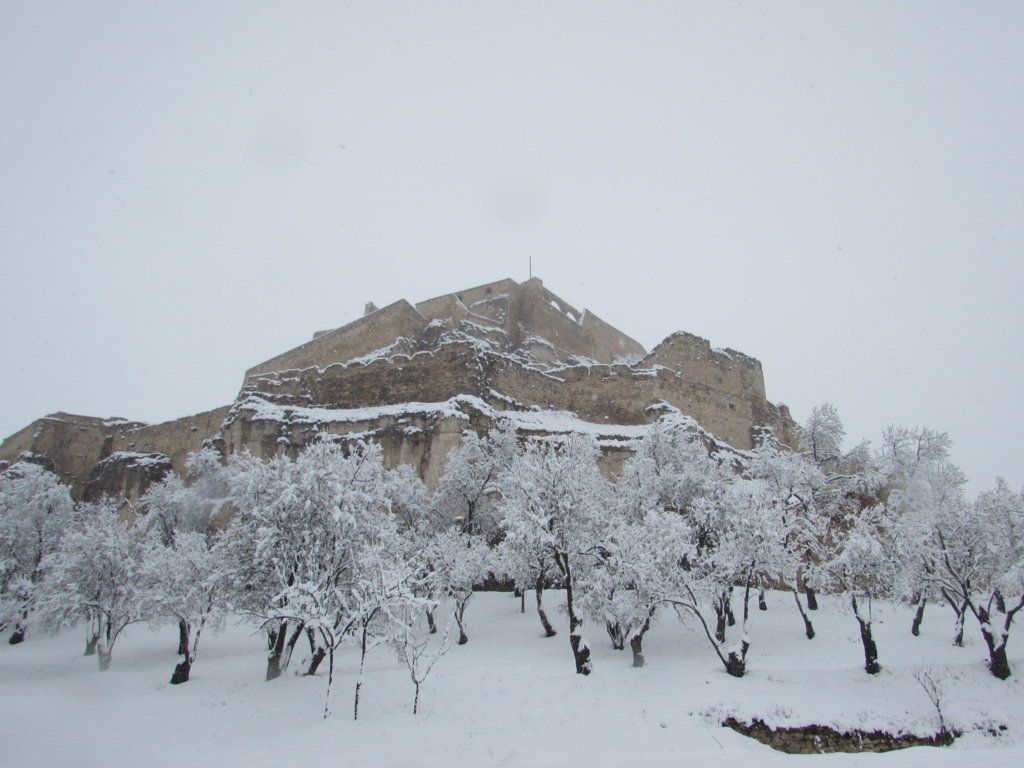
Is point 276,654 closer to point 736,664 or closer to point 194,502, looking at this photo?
point 736,664

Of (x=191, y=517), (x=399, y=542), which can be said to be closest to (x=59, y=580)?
(x=191, y=517)

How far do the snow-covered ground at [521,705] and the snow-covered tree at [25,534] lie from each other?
326cm

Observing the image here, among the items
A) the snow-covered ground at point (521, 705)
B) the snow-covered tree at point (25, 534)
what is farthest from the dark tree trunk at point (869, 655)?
the snow-covered tree at point (25, 534)

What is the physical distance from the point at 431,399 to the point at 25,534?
17.6m

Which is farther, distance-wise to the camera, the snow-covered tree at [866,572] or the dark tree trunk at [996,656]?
the snow-covered tree at [866,572]

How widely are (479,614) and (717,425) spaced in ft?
56.2

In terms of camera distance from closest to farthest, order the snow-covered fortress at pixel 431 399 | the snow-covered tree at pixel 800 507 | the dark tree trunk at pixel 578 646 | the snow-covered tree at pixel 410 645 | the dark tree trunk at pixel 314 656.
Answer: the snow-covered tree at pixel 410 645
the dark tree trunk at pixel 314 656
the dark tree trunk at pixel 578 646
the snow-covered tree at pixel 800 507
the snow-covered fortress at pixel 431 399

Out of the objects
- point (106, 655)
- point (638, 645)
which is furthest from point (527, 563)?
point (106, 655)

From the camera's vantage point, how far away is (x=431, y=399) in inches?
1131

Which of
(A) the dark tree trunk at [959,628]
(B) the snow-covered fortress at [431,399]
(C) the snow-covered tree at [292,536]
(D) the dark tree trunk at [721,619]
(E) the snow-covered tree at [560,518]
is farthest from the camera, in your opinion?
(B) the snow-covered fortress at [431,399]

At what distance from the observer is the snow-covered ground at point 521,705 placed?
10.5 m

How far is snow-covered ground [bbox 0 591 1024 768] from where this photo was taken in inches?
412

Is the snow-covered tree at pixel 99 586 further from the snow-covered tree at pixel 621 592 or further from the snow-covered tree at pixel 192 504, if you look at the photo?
the snow-covered tree at pixel 621 592

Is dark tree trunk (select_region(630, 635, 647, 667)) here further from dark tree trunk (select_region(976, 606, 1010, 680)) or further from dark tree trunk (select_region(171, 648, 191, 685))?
dark tree trunk (select_region(171, 648, 191, 685))
